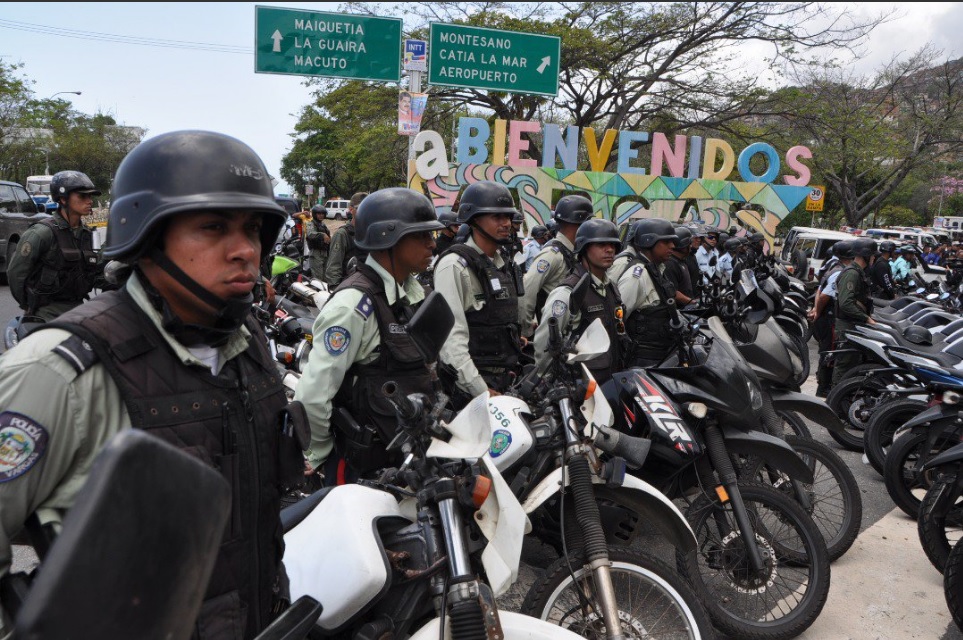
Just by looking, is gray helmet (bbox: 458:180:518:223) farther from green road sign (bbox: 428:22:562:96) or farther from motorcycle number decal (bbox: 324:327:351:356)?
green road sign (bbox: 428:22:562:96)

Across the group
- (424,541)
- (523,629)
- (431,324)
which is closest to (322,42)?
(431,324)

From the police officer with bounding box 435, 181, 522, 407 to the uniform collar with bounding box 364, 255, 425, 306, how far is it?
0.89 meters

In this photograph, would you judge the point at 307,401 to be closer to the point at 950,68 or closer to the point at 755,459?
the point at 755,459

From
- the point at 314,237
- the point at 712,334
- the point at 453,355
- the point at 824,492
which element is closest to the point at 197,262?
the point at 453,355

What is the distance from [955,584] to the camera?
3.32 meters

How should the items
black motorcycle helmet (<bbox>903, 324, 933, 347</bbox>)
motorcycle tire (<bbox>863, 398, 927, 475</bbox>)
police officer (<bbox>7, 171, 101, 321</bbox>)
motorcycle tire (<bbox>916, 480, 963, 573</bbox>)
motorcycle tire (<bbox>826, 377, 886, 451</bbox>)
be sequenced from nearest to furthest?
motorcycle tire (<bbox>916, 480, 963, 573</bbox>)
police officer (<bbox>7, 171, 101, 321</bbox>)
motorcycle tire (<bbox>863, 398, 927, 475</bbox>)
black motorcycle helmet (<bbox>903, 324, 933, 347</bbox>)
motorcycle tire (<bbox>826, 377, 886, 451</bbox>)

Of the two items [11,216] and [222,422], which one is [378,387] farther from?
[11,216]

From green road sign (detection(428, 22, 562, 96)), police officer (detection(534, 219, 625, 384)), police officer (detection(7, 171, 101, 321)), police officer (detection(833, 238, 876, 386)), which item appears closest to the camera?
police officer (detection(534, 219, 625, 384))

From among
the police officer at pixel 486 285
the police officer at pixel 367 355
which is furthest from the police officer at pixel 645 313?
the police officer at pixel 367 355

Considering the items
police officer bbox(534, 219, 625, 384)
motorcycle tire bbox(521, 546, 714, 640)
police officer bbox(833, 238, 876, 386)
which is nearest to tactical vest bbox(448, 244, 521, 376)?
police officer bbox(534, 219, 625, 384)

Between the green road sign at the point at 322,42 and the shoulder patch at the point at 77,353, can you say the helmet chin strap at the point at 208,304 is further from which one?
the green road sign at the point at 322,42

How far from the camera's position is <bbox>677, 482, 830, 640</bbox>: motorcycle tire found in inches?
128

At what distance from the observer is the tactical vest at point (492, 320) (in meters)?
4.50

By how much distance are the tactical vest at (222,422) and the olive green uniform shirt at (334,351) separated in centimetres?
118
